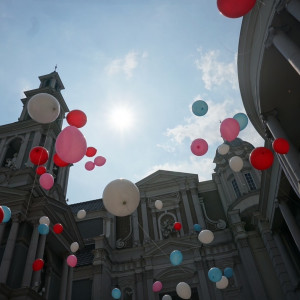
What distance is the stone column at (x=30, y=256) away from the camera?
1173 centimetres

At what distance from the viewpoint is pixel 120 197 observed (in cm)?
741

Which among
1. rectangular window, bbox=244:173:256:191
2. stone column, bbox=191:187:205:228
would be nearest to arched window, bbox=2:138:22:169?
stone column, bbox=191:187:205:228

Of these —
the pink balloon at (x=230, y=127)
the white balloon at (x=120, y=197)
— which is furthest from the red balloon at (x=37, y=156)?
the pink balloon at (x=230, y=127)

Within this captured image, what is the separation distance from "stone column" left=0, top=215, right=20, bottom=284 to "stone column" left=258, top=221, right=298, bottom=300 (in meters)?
15.1

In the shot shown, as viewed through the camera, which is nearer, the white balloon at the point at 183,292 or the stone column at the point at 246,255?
the white balloon at the point at 183,292

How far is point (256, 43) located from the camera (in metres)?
9.51

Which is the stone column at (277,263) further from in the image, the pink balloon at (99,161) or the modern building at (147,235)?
the pink balloon at (99,161)

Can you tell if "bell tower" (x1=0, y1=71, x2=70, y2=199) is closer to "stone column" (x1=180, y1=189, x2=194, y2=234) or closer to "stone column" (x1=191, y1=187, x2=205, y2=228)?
"stone column" (x1=180, y1=189, x2=194, y2=234)

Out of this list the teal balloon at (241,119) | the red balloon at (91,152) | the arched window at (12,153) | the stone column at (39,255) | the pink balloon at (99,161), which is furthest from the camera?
the arched window at (12,153)

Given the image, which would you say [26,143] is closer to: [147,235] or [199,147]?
[147,235]

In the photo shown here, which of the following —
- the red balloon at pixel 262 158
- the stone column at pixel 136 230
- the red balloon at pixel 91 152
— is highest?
the stone column at pixel 136 230

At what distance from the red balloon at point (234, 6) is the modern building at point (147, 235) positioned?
8.09 m

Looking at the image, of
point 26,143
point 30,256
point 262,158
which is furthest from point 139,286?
point 262,158

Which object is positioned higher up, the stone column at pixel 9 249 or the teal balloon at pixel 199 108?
the teal balloon at pixel 199 108
